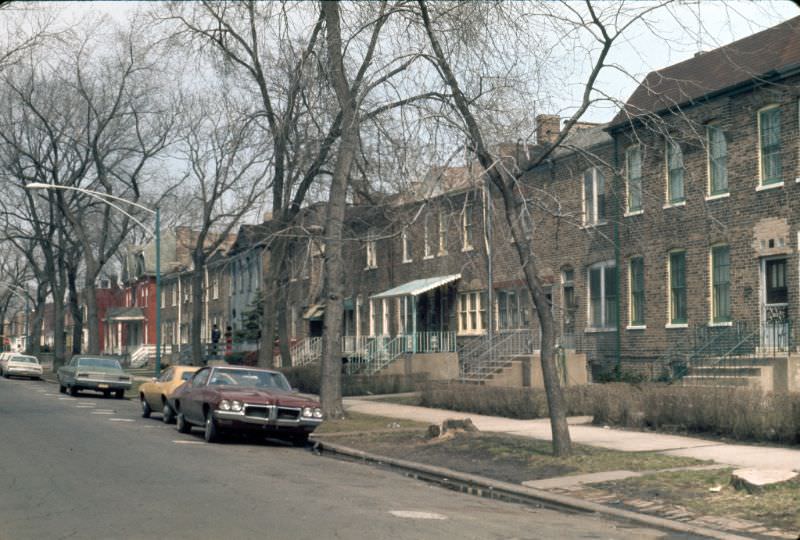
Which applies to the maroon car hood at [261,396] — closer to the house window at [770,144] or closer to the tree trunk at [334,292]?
the tree trunk at [334,292]

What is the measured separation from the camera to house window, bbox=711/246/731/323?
25891mm

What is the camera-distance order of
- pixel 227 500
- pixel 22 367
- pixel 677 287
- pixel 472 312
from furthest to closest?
pixel 22 367, pixel 472 312, pixel 677 287, pixel 227 500

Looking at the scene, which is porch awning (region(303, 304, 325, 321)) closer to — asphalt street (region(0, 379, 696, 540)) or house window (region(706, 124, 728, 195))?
house window (region(706, 124, 728, 195))

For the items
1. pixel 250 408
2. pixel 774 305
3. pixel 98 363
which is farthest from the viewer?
pixel 98 363

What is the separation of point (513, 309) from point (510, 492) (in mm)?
22129

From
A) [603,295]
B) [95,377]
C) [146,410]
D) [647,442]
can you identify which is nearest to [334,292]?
[146,410]

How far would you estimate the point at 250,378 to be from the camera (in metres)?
19.8

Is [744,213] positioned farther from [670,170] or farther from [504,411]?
[504,411]

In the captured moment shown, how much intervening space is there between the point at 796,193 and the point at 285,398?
43.2 feet

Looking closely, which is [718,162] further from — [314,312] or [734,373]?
[314,312]

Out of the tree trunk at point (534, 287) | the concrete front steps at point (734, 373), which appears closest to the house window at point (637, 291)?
the concrete front steps at point (734, 373)

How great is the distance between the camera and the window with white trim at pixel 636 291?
29.4m

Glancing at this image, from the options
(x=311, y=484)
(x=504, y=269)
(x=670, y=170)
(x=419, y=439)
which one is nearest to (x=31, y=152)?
(x=504, y=269)

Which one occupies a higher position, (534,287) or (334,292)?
(334,292)
